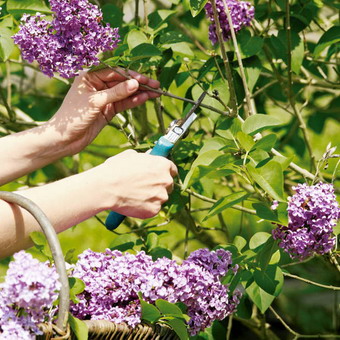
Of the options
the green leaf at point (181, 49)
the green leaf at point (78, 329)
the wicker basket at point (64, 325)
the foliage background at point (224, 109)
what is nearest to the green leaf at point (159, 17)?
the foliage background at point (224, 109)

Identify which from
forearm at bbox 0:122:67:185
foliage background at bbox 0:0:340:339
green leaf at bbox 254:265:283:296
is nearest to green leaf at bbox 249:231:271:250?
foliage background at bbox 0:0:340:339

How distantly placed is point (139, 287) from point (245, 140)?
0.36 meters

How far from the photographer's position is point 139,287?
1531mm

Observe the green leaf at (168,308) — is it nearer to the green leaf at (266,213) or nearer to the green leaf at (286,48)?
the green leaf at (266,213)

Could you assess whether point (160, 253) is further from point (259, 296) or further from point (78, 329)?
point (78, 329)

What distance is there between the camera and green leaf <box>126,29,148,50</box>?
6.09ft

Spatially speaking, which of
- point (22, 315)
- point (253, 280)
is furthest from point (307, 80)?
point (22, 315)

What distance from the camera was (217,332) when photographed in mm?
2012

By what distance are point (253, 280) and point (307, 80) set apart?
0.93m

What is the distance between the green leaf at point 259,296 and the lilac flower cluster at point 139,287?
149 mm

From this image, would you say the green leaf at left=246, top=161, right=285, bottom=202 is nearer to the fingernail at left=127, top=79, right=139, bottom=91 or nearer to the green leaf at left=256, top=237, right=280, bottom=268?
the green leaf at left=256, top=237, right=280, bottom=268

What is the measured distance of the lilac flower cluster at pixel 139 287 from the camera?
151cm

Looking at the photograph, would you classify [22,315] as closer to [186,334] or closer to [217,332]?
[186,334]

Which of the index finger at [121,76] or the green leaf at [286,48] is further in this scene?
the green leaf at [286,48]
